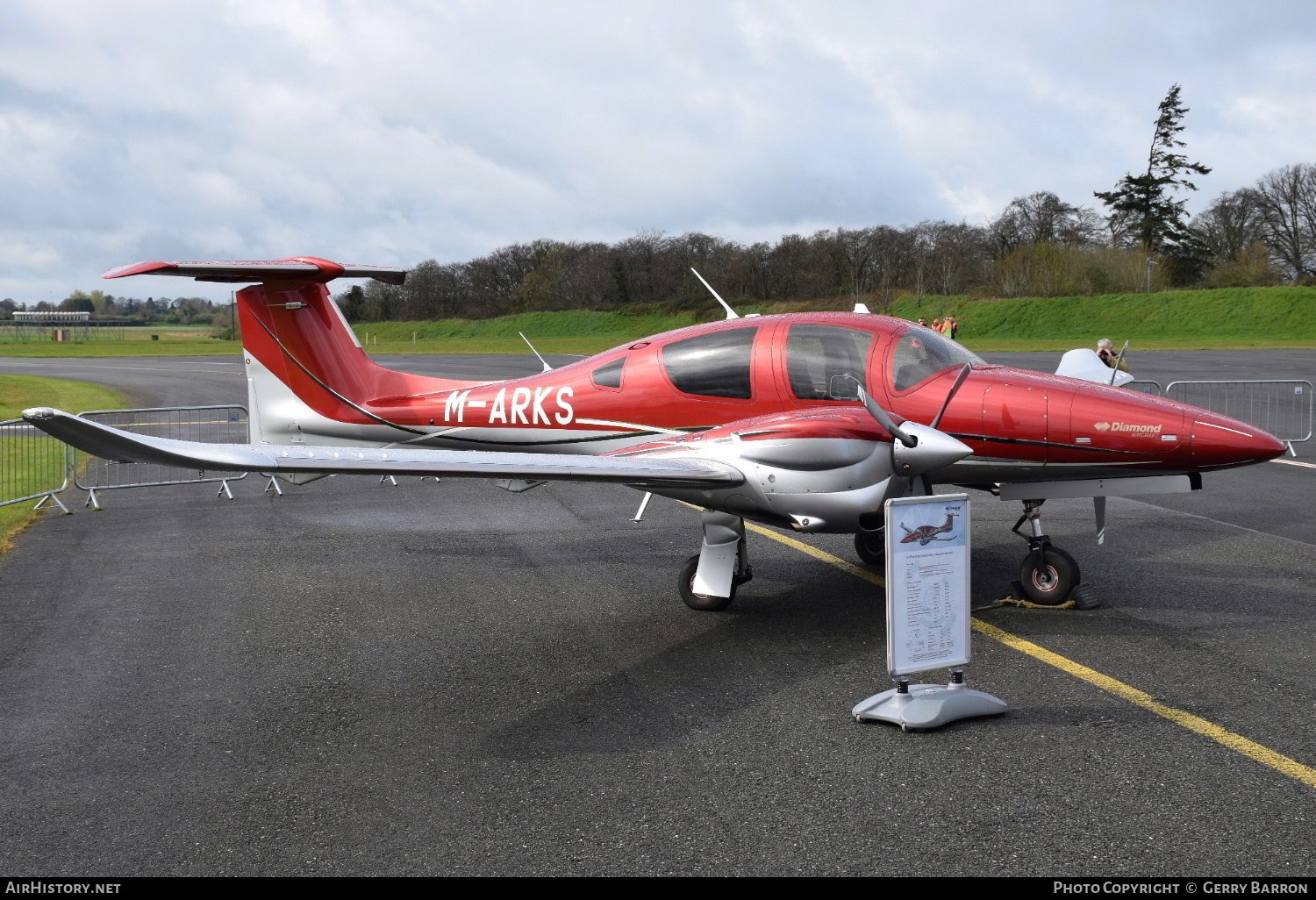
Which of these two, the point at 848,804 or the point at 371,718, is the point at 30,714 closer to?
the point at 371,718

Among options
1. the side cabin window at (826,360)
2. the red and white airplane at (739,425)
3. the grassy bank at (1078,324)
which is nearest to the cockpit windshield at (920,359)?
the red and white airplane at (739,425)

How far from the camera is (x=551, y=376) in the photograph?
30.8 ft

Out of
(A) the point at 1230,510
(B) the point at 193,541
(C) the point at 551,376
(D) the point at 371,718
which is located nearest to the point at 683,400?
(C) the point at 551,376

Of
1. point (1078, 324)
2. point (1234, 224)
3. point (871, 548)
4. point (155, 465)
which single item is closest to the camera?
point (871, 548)

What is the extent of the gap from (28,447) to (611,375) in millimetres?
14786

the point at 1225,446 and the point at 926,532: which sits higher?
the point at 1225,446

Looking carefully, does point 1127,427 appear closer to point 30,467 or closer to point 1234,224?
point 30,467

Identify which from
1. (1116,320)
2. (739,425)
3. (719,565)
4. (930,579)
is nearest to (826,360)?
(739,425)

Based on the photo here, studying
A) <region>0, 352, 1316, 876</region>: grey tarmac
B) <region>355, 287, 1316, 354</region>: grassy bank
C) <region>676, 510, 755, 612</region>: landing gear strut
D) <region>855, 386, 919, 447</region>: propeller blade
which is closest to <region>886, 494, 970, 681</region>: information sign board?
<region>0, 352, 1316, 876</region>: grey tarmac

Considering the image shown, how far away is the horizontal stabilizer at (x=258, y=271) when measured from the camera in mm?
8758

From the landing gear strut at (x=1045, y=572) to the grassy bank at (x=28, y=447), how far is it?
1037cm

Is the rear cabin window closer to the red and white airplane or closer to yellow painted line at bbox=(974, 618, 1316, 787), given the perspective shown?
the red and white airplane

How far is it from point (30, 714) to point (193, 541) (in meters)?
5.28

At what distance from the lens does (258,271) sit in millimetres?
9680
